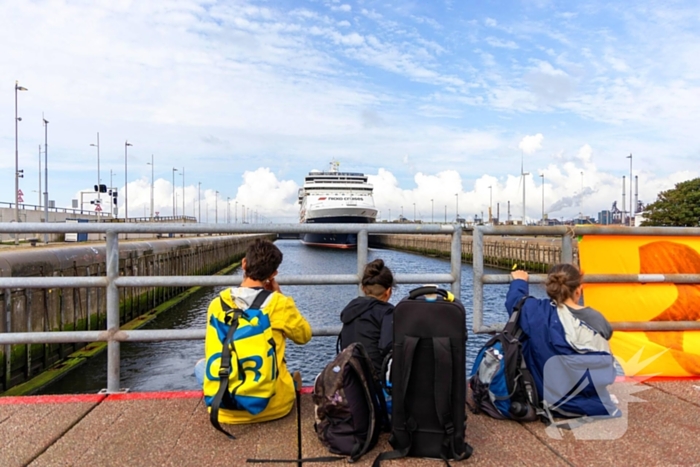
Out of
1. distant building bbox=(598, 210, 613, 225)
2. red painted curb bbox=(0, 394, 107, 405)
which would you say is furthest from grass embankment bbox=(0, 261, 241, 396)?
distant building bbox=(598, 210, 613, 225)

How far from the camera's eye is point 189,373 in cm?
1318

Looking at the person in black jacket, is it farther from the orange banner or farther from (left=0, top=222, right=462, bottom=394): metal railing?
the orange banner

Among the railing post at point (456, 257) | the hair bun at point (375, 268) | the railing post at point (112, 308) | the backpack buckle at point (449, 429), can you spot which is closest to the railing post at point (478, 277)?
the railing post at point (456, 257)

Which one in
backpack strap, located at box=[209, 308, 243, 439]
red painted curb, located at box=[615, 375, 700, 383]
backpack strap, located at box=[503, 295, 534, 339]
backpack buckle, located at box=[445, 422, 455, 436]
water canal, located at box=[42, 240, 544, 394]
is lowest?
water canal, located at box=[42, 240, 544, 394]

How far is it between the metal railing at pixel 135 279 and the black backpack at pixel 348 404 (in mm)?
969

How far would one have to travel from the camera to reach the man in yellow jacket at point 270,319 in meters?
3.16

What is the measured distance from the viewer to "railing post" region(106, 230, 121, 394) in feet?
12.6

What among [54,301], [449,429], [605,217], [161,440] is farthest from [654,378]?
[605,217]

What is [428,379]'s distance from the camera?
9.34 feet

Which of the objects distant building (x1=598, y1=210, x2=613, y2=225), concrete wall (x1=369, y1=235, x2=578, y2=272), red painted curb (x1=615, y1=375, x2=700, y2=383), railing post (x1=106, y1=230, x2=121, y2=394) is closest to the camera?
railing post (x1=106, y1=230, x2=121, y2=394)

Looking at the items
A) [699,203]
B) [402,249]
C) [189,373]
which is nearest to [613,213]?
[402,249]

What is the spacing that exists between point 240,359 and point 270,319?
299 millimetres

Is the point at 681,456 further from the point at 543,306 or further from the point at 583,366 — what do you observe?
the point at 543,306

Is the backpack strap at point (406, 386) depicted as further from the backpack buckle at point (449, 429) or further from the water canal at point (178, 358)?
the water canal at point (178, 358)
